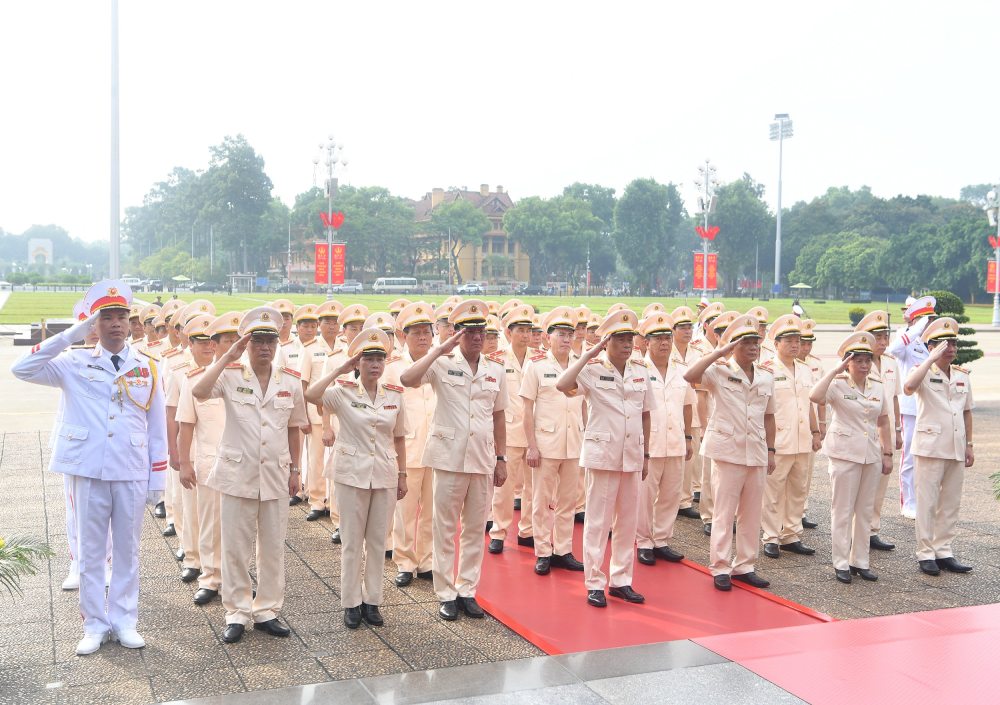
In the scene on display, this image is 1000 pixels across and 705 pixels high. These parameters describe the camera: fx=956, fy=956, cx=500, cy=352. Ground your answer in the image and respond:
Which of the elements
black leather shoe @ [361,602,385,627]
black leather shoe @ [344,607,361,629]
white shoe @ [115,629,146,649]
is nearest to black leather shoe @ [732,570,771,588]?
black leather shoe @ [361,602,385,627]

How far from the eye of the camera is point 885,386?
7398mm

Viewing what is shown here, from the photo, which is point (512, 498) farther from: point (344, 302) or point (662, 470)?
point (344, 302)

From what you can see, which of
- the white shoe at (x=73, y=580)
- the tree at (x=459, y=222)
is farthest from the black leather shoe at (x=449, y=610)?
the tree at (x=459, y=222)

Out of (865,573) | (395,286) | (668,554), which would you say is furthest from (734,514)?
(395,286)

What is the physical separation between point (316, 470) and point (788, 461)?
399 cm

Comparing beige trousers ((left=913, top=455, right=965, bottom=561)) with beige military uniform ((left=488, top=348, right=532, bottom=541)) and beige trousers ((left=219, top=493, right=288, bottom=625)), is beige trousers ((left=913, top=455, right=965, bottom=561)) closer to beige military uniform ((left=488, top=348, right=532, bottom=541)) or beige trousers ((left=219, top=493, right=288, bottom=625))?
beige military uniform ((left=488, top=348, right=532, bottom=541))

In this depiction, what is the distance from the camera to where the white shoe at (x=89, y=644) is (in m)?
5.00

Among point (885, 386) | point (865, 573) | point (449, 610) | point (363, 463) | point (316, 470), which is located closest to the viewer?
point (363, 463)

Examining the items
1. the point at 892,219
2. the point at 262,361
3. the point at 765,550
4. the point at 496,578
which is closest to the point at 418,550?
the point at 496,578

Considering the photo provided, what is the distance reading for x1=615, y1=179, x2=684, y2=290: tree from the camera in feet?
232

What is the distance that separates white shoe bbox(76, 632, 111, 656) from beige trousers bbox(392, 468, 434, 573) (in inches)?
81.9

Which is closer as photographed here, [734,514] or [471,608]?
[471,608]

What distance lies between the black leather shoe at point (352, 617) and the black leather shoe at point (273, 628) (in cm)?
33

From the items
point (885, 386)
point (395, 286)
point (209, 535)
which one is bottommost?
point (209, 535)
